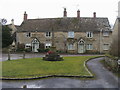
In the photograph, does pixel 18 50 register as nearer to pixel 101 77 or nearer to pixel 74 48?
pixel 74 48

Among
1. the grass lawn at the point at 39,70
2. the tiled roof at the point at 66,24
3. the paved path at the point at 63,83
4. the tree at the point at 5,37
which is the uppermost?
the tiled roof at the point at 66,24

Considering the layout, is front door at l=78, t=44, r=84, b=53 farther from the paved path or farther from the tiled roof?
the paved path

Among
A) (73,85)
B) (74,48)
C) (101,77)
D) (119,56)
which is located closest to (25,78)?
(73,85)

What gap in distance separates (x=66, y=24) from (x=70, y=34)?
3086 millimetres

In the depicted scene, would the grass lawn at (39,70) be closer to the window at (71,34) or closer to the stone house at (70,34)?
the stone house at (70,34)

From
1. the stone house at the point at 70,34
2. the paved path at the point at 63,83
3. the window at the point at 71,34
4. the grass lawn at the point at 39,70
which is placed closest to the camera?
the paved path at the point at 63,83

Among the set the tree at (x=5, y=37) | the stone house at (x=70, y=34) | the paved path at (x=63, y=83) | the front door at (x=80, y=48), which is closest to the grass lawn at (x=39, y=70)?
the paved path at (x=63, y=83)

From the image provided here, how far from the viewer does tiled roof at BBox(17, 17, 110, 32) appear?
1470 inches

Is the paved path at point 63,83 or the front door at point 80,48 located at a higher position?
the front door at point 80,48

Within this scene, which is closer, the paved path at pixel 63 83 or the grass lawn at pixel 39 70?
the paved path at pixel 63 83

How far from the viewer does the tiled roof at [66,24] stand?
37.3m

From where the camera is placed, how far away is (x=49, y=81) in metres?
11.3

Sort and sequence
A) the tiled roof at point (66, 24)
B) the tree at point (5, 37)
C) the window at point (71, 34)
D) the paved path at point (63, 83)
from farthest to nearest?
the tree at point (5, 37) < the tiled roof at point (66, 24) < the window at point (71, 34) < the paved path at point (63, 83)

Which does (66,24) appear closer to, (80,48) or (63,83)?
(80,48)
